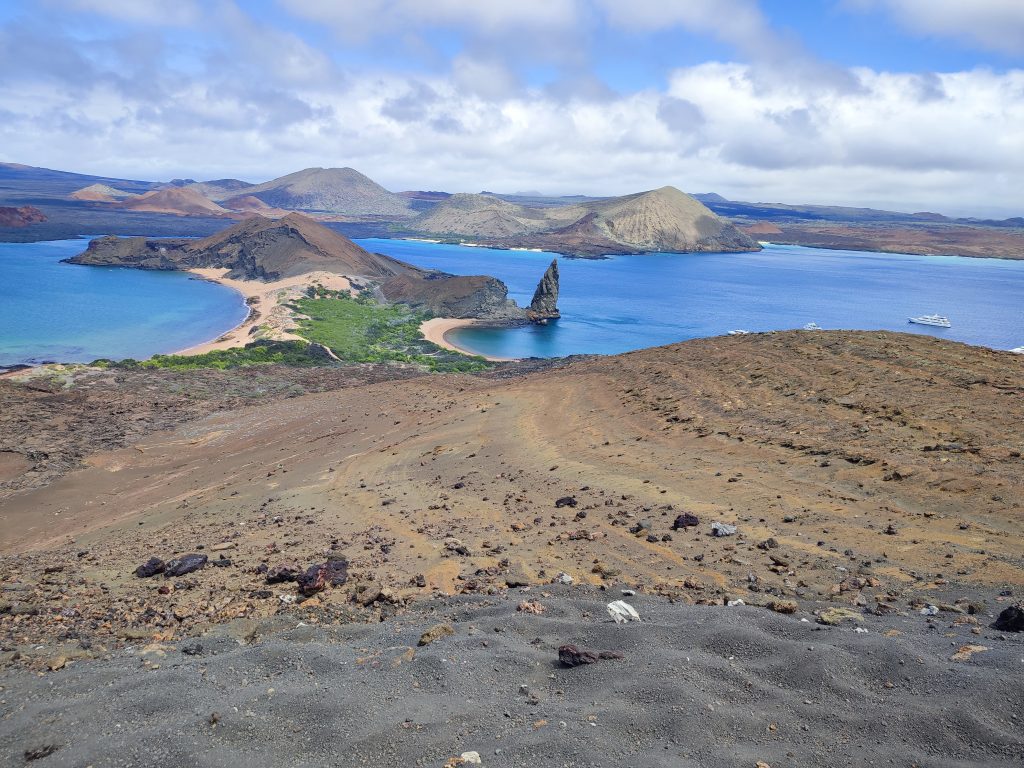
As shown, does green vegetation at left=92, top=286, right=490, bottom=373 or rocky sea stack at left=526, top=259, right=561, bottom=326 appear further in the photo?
rocky sea stack at left=526, top=259, right=561, bottom=326

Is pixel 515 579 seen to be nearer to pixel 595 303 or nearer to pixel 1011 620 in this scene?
pixel 1011 620

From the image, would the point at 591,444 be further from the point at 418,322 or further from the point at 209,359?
the point at 418,322

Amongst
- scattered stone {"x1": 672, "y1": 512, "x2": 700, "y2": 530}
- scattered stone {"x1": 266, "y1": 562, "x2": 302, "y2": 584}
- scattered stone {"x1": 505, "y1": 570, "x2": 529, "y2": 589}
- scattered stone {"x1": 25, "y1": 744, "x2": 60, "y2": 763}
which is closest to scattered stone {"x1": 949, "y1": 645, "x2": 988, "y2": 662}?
scattered stone {"x1": 672, "y1": 512, "x2": 700, "y2": 530}

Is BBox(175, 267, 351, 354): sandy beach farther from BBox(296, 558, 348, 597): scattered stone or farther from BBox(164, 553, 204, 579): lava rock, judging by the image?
BBox(296, 558, 348, 597): scattered stone

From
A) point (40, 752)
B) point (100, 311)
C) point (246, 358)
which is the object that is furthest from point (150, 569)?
point (100, 311)

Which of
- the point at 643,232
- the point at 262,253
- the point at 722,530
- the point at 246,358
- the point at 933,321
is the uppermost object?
the point at 643,232

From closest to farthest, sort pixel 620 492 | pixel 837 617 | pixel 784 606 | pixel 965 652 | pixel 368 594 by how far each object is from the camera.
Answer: pixel 965 652 < pixel 837 617 < pixel 784 606 < pixel 368 594 < pixel 620 492

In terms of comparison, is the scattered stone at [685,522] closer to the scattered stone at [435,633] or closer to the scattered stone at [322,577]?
the scattered stone at [435,633]
